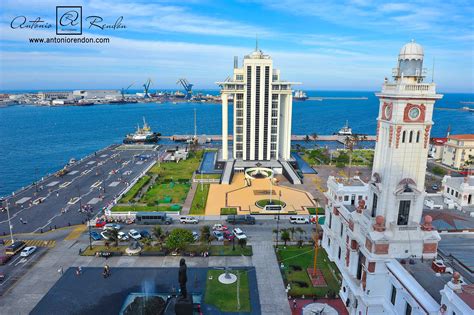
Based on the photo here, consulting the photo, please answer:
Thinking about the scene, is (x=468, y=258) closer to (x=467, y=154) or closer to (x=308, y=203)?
(x=308, y=203)

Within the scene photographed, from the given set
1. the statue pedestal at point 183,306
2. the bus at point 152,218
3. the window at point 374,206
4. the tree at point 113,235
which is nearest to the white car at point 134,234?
the tree at point 113,235

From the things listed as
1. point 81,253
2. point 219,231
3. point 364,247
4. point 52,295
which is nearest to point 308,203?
point 219,231

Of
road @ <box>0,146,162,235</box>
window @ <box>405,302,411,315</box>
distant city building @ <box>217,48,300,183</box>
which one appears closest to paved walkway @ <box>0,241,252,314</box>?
road @ <box>0,146,162,235</box>

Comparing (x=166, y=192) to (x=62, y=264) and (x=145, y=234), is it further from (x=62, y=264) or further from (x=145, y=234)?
(x=62, y=264)

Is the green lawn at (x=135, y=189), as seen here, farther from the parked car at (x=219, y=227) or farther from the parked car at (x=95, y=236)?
the parked car at (x=219, y=227)

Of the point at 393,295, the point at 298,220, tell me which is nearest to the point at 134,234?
the point at 298,220

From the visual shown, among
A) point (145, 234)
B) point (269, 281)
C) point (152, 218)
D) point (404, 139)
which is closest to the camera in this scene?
point (404, 139)
